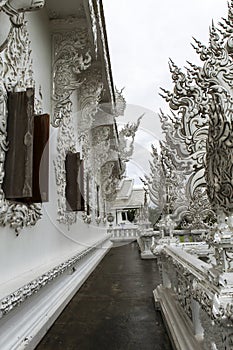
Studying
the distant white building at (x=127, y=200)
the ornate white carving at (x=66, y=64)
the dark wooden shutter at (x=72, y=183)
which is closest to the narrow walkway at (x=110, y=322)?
the dark wooden shutter at (x=72, y=183)

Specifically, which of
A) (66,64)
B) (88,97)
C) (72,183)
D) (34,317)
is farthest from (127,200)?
(34,317)

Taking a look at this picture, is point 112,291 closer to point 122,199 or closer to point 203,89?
point 203,89

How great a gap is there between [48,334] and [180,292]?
3.24 feet

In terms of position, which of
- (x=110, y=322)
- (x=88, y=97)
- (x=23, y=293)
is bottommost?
(x=110, y=322)

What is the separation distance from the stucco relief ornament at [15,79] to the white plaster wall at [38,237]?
88 millimetres

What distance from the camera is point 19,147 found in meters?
1.74

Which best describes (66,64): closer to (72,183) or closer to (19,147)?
(72,183)

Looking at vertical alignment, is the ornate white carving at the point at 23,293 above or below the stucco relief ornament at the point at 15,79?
below

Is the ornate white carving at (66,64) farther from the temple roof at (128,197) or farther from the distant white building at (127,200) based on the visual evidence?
the temple roof at (128,197)

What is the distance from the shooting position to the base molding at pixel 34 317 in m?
1.63

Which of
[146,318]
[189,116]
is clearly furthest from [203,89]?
[146,318]

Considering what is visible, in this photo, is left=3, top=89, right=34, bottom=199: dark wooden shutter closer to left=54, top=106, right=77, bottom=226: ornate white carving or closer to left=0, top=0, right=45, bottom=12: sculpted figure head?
left=0, top=0, right=45, bottom=12: sculpted figure head

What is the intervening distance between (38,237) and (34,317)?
63 centimetres

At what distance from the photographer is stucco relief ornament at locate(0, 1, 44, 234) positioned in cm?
168
